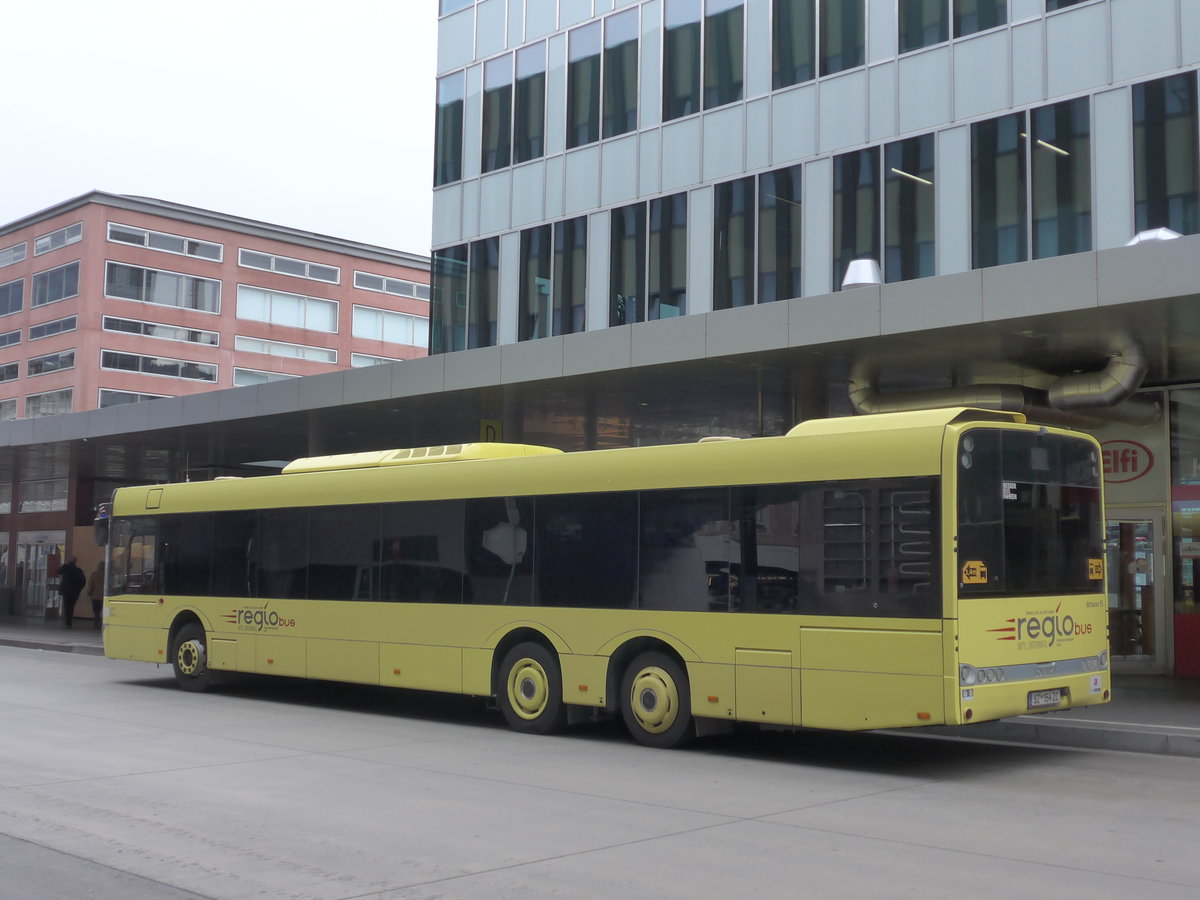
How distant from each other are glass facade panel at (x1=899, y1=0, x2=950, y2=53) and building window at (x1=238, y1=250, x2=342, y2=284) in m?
55.8

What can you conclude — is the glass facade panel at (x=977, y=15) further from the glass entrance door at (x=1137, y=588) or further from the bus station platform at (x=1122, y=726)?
the bus station platform at (x=1122, y=726)

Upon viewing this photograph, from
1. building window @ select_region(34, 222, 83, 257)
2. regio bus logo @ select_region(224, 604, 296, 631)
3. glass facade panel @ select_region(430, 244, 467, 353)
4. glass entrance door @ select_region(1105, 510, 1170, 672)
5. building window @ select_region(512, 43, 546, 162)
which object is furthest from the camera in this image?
building window @ select_region(34, 222, 83, 257)

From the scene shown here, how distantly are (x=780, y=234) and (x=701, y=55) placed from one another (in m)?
4.01

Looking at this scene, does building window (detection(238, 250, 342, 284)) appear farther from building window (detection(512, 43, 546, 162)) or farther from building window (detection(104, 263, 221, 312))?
building window (detection(512, 43, 546, 162))

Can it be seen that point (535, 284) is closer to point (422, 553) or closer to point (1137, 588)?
point (422, 553)

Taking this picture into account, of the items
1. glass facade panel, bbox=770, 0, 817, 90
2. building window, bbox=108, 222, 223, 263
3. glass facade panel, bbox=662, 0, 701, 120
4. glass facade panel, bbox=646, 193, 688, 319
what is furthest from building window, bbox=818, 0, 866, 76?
building window, bbox=108, 222, 223, 263

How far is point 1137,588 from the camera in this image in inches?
731

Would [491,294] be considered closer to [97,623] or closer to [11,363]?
[97,623]

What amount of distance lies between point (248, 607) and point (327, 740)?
15.5 feet

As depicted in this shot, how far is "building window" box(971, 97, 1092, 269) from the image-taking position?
19250mm

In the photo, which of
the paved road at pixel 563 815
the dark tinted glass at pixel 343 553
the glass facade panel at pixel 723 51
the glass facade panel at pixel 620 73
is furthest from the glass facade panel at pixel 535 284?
the paved road at pixel 563 815

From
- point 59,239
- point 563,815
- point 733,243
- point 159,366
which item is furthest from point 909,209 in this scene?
point 59,239

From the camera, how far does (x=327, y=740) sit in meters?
12.8

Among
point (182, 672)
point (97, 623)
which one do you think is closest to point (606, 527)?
point (182, 672)
